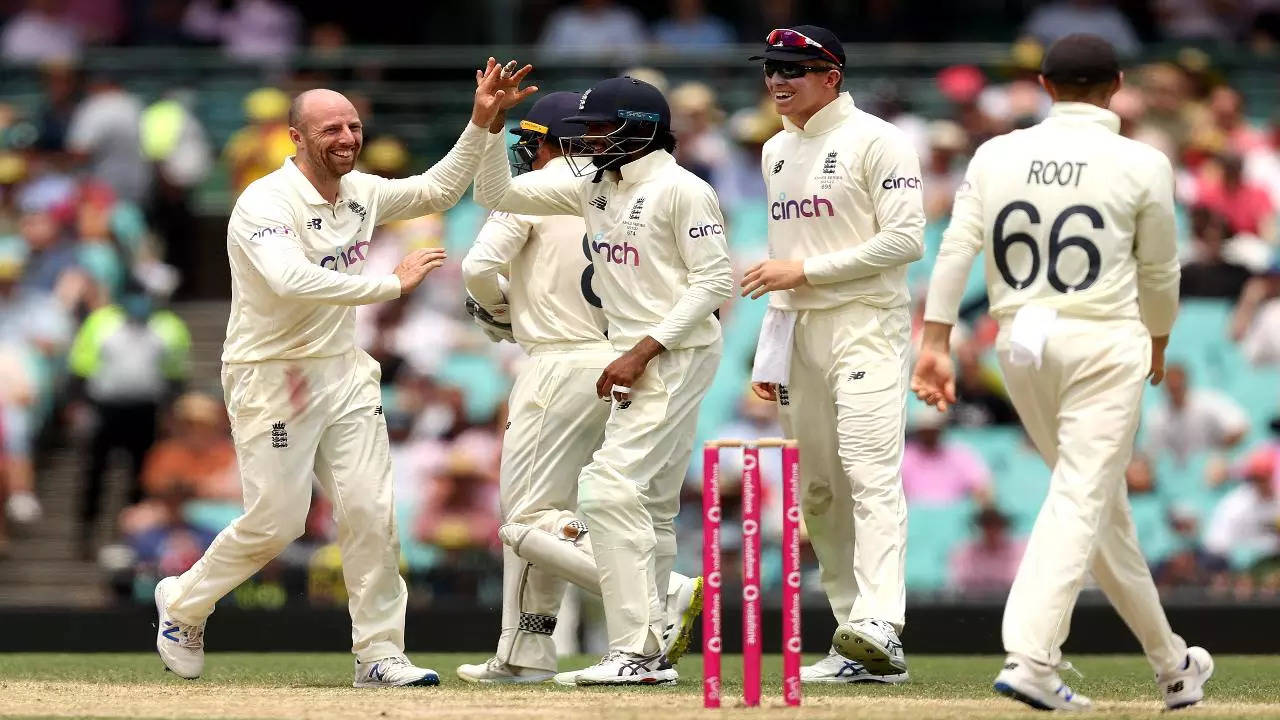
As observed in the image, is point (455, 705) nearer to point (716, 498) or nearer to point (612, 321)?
point (716, 498)

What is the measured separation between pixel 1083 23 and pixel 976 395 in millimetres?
4813

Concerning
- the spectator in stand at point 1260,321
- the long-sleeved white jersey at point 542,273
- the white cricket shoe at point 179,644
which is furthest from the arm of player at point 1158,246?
the spectator in stand at point 1260,321

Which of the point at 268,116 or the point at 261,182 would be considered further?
the point at 268,116

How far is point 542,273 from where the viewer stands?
28.3ft

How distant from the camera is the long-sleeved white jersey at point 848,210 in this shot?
8094 mm

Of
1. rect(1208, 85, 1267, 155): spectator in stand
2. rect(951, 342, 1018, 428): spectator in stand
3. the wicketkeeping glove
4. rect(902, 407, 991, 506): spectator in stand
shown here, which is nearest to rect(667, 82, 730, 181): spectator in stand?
rect(951, 342, 1018, 428): spectator in stand

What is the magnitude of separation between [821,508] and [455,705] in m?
1.98

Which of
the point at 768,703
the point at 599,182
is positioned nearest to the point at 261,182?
the point at 599,182

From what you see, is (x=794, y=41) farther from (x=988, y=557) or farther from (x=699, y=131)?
(x=699, y=131)

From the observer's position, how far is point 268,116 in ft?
52.4

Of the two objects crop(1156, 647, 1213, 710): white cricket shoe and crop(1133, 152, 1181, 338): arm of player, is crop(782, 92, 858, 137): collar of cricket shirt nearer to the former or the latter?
crop(1133, 152, 1181, 338): arm of player

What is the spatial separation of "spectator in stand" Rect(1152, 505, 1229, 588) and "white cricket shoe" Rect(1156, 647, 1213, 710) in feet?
17.0

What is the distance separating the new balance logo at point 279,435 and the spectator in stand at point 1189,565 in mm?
5943

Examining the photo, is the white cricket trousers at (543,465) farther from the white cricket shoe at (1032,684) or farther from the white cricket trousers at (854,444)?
the white cricket shoe at (1032,684)
